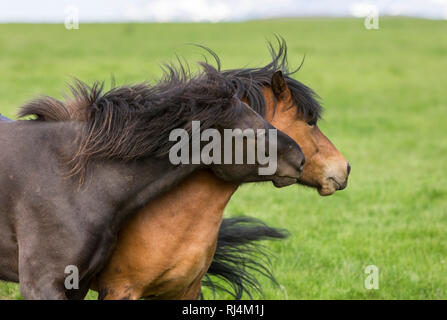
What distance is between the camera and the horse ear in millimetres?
3860

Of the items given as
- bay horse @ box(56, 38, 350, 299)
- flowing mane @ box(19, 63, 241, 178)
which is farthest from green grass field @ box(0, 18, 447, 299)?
bay horse @ box(56, 38, 350, 299)

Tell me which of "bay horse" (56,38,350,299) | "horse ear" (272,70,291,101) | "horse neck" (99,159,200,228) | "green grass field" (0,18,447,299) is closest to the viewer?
"horse neck" (99,159,200,228)

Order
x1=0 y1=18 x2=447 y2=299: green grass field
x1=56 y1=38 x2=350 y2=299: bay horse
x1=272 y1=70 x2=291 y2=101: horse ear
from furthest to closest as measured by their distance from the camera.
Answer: x1=0 y1=18 x2=447 y2=299: green grass field < x1=272 y1=70 x2=291 y2=101: horse ear < x1=56 y1=38 x2=350 y2=299: bay horse

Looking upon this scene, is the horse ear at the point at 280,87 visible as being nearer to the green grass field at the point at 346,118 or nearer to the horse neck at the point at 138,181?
the horse neck at the point at 138,181

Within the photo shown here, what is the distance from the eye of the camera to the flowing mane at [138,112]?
334cm

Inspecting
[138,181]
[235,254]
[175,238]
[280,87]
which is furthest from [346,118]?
[138,181]

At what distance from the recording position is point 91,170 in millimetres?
3336

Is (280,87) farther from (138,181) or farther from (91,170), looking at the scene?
(91,170)

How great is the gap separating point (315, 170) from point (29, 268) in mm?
1892

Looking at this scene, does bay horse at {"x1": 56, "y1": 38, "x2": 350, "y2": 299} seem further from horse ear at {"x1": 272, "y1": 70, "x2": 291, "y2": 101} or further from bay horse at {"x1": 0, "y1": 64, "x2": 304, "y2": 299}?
bay horse at {"x1": 0, "y1": 64, "x2": 304, "y2": 299}

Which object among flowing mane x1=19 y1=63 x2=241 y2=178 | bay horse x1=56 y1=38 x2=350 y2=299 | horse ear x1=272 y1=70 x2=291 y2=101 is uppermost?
horse ear x1=272 y1=70 x2=291 y2=101

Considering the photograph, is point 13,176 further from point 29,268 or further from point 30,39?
point 30,39

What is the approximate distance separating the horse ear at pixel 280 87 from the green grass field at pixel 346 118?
1.36 m

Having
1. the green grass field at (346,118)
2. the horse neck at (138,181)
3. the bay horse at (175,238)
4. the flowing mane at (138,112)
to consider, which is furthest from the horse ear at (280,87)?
the green grass field at (346,118)
